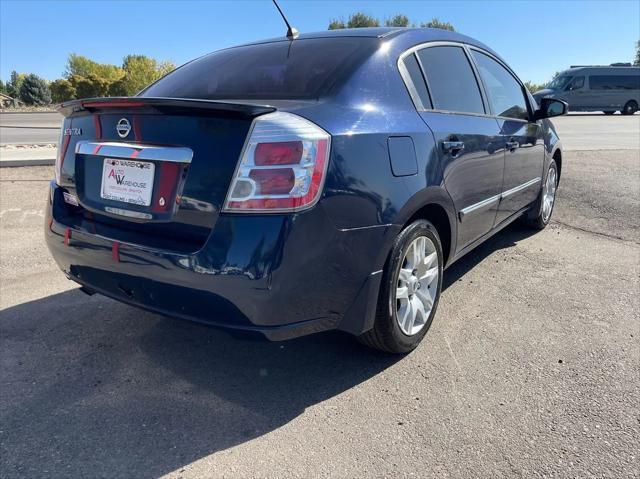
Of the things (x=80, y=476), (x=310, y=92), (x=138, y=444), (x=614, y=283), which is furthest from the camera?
(x=614, y=283)

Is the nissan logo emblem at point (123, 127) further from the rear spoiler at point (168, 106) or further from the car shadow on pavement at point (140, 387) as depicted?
the car shadow on pavement at point (140, 387)

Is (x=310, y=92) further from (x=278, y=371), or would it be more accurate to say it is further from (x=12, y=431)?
(x=12, y=431)

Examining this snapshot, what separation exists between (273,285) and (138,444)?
36.1 inches

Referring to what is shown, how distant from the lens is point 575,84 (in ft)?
83.5

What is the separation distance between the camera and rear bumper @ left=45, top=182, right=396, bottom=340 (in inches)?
78.8

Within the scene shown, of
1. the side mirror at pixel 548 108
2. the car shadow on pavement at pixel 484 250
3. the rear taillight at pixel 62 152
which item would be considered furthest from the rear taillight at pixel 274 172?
the side mirror at pixel 548 108

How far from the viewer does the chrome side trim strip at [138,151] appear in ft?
7.03

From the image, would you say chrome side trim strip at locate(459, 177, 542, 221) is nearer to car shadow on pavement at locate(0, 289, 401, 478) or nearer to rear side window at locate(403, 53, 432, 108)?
rear side window at locate(403, 53, 432, 108)

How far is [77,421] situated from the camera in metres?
2.30

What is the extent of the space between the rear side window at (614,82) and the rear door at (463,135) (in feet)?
85.2

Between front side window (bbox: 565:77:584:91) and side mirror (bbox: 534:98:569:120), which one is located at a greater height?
front side window (bbox: 565:77:584:91)

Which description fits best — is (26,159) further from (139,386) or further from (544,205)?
(544,205)

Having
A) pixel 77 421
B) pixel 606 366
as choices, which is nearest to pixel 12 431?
pixel 77 421

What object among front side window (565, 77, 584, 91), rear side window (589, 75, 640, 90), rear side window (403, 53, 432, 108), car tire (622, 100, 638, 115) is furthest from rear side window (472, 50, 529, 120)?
car tire (622, 100, 638, 115)
